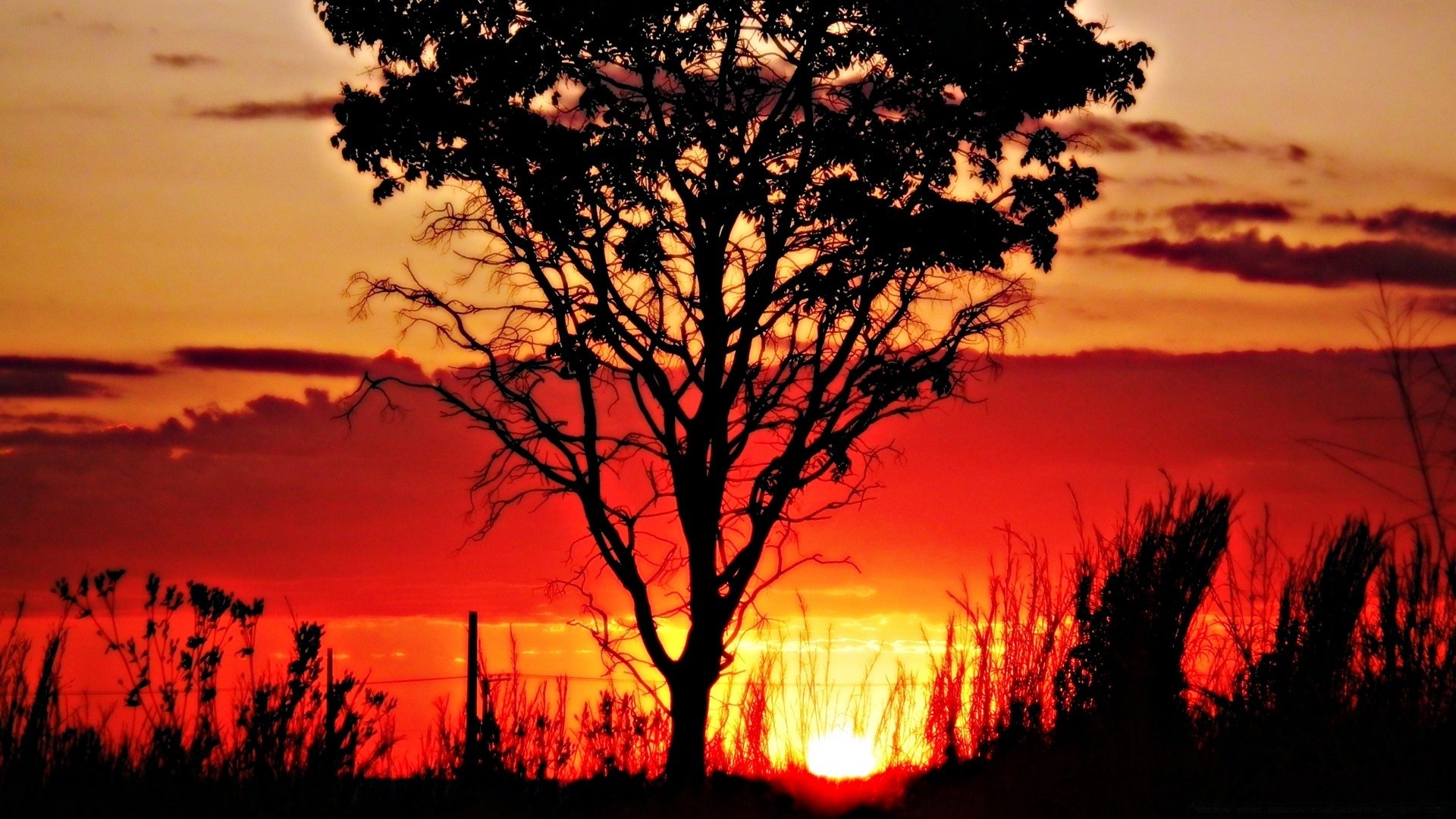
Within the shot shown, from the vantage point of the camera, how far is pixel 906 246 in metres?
12.7

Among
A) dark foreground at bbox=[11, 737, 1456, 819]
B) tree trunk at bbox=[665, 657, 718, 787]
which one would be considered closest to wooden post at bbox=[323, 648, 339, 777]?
dark foreground at bbox=[11, 737, 1456, 819]

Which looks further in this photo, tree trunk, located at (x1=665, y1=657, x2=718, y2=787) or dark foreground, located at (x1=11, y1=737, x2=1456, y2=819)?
tree trunk, located at (x1=665, y1=657, x2=718, y2=787)

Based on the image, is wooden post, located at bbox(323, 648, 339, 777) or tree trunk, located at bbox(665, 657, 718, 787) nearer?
wooden post, located at bbox(323, 648, 339, 777)

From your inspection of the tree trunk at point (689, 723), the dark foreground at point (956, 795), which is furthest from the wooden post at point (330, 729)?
the tree trunk at point (689, 723)

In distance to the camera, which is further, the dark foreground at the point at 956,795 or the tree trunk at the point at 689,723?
the tree trunk at the point at 689,723

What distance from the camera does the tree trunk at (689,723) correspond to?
12039mm

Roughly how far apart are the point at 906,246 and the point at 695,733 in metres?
4.98

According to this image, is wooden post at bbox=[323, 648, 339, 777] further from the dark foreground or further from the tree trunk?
the tree trunk

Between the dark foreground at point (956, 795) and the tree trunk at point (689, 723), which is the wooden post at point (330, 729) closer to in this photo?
the dark foreground at point (956, 795)

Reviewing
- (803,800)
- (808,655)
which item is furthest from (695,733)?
(803,800)

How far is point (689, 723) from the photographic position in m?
12.5

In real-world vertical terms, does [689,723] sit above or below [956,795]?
above

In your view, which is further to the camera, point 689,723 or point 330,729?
point 689,723

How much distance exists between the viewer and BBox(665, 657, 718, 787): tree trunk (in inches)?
474
